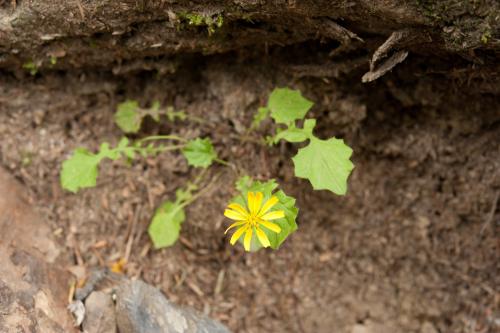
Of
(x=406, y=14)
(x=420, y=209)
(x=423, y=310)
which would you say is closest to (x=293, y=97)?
(x=406, y=14)

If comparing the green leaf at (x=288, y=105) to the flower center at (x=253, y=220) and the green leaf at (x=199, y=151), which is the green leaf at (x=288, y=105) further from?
the flower center at (x=253, y=220)

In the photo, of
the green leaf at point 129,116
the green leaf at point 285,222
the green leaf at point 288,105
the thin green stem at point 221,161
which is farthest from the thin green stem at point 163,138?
the green leaf at point 285,222

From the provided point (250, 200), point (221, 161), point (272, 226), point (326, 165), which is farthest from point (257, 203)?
point (221, 161)

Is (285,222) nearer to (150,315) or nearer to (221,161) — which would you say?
(221,161)

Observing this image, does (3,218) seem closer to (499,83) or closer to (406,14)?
(406,14)

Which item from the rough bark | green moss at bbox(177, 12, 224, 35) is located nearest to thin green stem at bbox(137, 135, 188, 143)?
the rough bark
